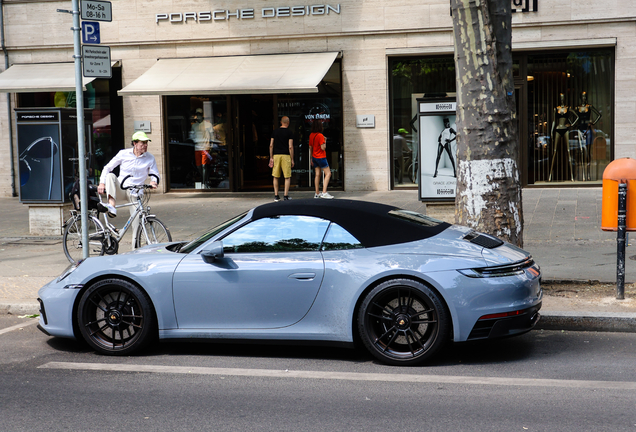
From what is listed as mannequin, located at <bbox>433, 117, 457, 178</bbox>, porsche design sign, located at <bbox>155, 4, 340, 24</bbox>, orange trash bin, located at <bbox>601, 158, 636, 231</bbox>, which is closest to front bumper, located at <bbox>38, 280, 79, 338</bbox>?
orange trash bin, located at <bbox>601, 158, 636, 231</bbox>

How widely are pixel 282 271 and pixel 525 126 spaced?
42.8ft

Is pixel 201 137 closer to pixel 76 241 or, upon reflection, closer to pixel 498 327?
pixel 76 241

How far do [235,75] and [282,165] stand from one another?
267cm

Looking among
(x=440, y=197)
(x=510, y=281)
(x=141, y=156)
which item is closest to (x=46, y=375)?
(x=510, y=281)

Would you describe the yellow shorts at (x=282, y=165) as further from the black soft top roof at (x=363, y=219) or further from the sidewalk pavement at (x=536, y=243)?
the black soft top roof at (x=363, y=219)

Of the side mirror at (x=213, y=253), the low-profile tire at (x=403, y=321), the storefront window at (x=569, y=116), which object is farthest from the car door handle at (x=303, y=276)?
the storefront window at (x=569, y=116)

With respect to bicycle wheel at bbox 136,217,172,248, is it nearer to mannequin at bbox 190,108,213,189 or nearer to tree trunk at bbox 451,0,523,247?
tree trunk at bbox 451,0,523,247

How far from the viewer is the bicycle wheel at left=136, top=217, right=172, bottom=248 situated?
9.28 meters

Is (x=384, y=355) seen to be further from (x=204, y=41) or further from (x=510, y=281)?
(x=204, y=41)

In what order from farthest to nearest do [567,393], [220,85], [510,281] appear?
[220,85] < [510,281] < [567,393]

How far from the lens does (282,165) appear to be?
15.8 meters

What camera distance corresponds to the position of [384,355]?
5.21 metres

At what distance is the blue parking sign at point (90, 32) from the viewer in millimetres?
8633

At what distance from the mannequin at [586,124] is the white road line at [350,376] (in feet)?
43.2
